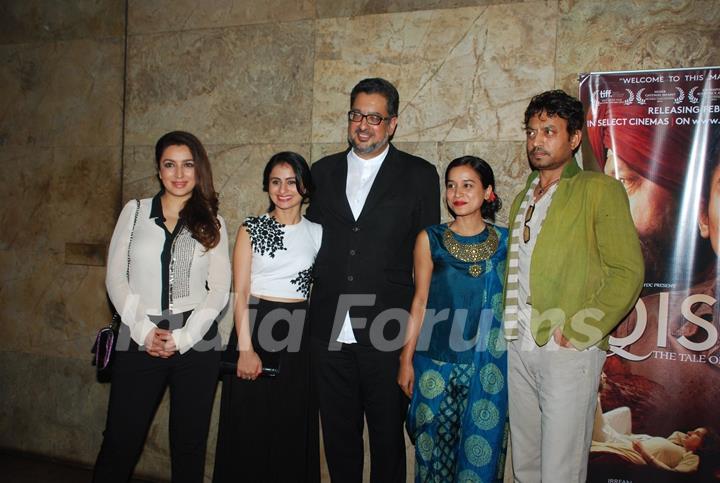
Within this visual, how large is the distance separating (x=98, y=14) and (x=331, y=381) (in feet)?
9.11

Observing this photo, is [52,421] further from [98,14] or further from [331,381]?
[98,14]

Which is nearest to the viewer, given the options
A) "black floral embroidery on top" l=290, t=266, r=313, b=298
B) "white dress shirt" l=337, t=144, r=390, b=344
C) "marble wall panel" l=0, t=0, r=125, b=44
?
"black floral embroidery on top" l=290, t=266, r=313, b=298

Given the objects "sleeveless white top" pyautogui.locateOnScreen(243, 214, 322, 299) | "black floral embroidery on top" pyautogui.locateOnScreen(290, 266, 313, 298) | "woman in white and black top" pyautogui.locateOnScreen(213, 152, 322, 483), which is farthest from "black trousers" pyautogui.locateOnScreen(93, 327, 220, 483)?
"black floral embroidery on top" pyautogui.locateOnScreen(290, 266, 313, 298)

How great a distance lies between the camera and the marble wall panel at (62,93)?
3.37 m

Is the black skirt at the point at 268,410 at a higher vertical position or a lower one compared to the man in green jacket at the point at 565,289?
lower

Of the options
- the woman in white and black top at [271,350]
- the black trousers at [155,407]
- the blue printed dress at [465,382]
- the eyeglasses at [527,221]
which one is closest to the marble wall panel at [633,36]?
the eyeglasses at [527,221]

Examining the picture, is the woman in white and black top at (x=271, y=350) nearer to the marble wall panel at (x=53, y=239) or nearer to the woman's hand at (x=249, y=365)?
the woman's hand at (x=249, y=365)

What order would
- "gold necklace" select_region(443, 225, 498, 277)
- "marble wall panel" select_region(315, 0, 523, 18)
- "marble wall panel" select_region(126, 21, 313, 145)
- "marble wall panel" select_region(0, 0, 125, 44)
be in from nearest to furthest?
"gold necklace" select_region(443, 225, 498, 277), "marble wall panel" select_region(315, 0, 523, 18), "marble wall panel" select_region(126, 21, 313, 145), "marble wall panel" select_region(0, 0, 125, 44)

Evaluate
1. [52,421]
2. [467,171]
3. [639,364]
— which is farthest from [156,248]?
[639,364]

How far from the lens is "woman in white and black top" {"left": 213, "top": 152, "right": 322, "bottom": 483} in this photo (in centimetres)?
237

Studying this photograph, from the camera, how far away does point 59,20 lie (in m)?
3.48

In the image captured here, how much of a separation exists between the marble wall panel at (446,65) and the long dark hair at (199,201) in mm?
860

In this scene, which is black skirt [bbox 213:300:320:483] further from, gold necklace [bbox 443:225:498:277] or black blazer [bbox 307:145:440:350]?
gold necklace [bbox 443:225:498:277]

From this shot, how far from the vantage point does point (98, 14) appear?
340cm
